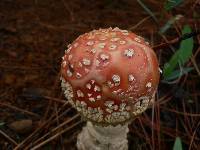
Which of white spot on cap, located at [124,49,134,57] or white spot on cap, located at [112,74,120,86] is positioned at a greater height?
white spot on cap, located at [124,49,134,57]

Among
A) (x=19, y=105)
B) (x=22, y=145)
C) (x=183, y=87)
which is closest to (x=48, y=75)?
(x=19, y=105)

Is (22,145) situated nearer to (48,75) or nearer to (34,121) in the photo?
(34,121)

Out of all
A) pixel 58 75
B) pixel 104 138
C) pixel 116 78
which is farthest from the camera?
pixel 58 75

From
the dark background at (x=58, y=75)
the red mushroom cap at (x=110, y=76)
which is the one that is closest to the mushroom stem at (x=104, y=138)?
the dark background at (x=58, y=75)

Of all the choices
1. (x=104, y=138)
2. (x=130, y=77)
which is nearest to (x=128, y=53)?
(x=130, y=77)

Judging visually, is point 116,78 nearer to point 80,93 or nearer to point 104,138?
point 80,93

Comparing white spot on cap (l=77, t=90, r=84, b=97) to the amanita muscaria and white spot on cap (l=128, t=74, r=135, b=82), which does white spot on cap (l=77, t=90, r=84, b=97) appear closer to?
the amanita muscaria

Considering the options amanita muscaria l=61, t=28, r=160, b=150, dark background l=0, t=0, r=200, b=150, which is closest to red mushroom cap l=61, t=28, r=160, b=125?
amanita muscaria l=61, t=28, r=160, b=150
